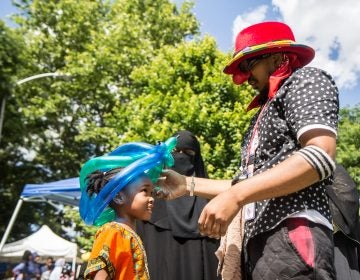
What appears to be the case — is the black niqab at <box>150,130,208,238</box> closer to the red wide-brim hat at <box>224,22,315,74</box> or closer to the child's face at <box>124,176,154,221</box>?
the child's face at <box>124,176,154,221</box>

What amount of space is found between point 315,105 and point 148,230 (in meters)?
3.25

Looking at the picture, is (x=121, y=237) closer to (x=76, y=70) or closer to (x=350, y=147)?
(x=76, y=70)

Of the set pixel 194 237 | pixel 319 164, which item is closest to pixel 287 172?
pixel 319 164

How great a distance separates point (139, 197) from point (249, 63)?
1095 mm

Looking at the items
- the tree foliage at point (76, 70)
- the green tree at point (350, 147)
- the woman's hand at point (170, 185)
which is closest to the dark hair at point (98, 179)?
the woman's hand at point (170, 185)

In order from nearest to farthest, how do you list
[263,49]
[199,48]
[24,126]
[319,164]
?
[319,164]
[263,49]
[199,48]
[24,126]

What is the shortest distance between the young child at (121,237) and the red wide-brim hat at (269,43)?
3.37 feet

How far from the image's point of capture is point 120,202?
258 centimetres

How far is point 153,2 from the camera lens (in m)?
23.0

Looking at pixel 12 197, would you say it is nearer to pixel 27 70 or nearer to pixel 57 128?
pixel 57 128

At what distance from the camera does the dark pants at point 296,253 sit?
143cm

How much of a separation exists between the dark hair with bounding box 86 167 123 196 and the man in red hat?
911mm

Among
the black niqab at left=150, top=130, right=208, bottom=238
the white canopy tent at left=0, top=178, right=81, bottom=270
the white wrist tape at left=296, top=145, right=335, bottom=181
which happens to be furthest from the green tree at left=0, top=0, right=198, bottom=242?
the white wrist tape at left=296, top=145, right=335, bottom=181

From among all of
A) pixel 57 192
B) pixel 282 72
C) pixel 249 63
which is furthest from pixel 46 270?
pixel 282 72
